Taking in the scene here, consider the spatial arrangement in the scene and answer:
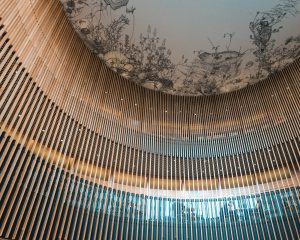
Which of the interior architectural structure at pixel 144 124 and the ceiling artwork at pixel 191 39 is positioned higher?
the ceiling artwork at pixel 191 39

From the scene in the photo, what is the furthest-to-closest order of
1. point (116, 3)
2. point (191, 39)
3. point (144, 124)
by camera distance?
point (144, 124)
point (191, 39)
point (116, 3)

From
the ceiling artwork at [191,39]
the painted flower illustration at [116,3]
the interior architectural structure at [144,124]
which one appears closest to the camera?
the interior architectural structure at [144,124]

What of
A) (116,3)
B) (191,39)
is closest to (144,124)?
(191,39)

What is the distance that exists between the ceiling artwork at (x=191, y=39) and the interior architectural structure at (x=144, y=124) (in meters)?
0.05

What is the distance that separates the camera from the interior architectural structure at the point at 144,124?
903cm

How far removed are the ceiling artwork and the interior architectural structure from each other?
5 cm

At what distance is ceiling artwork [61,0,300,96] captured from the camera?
41.1 feet

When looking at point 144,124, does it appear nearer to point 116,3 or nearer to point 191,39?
point 191,39

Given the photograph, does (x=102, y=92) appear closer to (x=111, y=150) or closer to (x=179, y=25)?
(x=111, y=150)

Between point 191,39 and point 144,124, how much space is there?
156 inches

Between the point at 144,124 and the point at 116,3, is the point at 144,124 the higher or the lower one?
the lower one

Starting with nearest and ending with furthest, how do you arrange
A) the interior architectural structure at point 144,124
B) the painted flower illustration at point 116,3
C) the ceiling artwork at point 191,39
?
the interior architectural structure at point 144,124 → the painted flower illustration at point 116,3 → the ceiling artwork at point 191,39

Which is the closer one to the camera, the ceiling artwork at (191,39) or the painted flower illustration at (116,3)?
the painted flower illustration at (116,3)

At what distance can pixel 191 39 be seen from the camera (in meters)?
13.5
